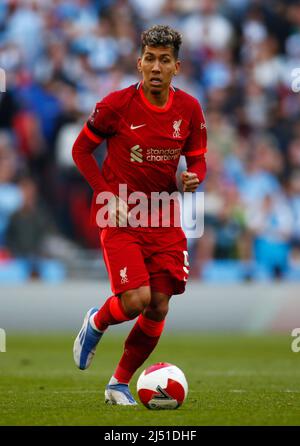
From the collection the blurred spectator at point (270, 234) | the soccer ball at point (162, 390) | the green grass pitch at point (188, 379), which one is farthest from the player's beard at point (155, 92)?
the blurred spectator at point (270, 234)

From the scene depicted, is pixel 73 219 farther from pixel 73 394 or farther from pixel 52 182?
pixel 73 394

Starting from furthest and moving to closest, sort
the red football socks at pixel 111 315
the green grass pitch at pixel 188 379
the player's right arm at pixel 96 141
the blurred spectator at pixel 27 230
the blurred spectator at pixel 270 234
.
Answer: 1. the blurred spectator at pixel 270 234
2. the blurred spectator at pixel 27 230
3. the player's right arm at pixel 96 141
4. the red football socks at pixel 111 315
5. the green grass pitch at pixel 188 379

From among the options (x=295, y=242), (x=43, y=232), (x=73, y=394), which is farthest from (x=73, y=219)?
(x=73, y=394)

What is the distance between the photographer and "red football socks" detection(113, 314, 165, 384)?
6.99 m

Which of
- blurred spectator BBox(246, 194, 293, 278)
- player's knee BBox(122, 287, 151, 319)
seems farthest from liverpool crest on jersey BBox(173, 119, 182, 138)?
blurred spectator BBox(246, 194, 293, 278)

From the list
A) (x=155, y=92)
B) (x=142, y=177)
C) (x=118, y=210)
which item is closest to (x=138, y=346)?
(x=118, y=210)

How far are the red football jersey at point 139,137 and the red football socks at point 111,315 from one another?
2.53 ft

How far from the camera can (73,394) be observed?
762cm

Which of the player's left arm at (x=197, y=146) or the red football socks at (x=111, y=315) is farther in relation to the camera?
the player's left arm at (x=197, y=146)

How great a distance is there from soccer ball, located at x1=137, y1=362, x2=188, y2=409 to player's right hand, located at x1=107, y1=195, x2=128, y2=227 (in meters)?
1.07

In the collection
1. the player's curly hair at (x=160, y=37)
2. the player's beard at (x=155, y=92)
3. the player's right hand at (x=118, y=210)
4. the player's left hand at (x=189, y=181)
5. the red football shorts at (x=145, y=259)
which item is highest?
the player's curly hair at (x=160, y=37)

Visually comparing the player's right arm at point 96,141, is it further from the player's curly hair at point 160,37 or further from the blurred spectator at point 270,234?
the blurred spectator at point 270,234

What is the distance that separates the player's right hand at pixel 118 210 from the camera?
667cm

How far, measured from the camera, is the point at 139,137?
6863 mm
